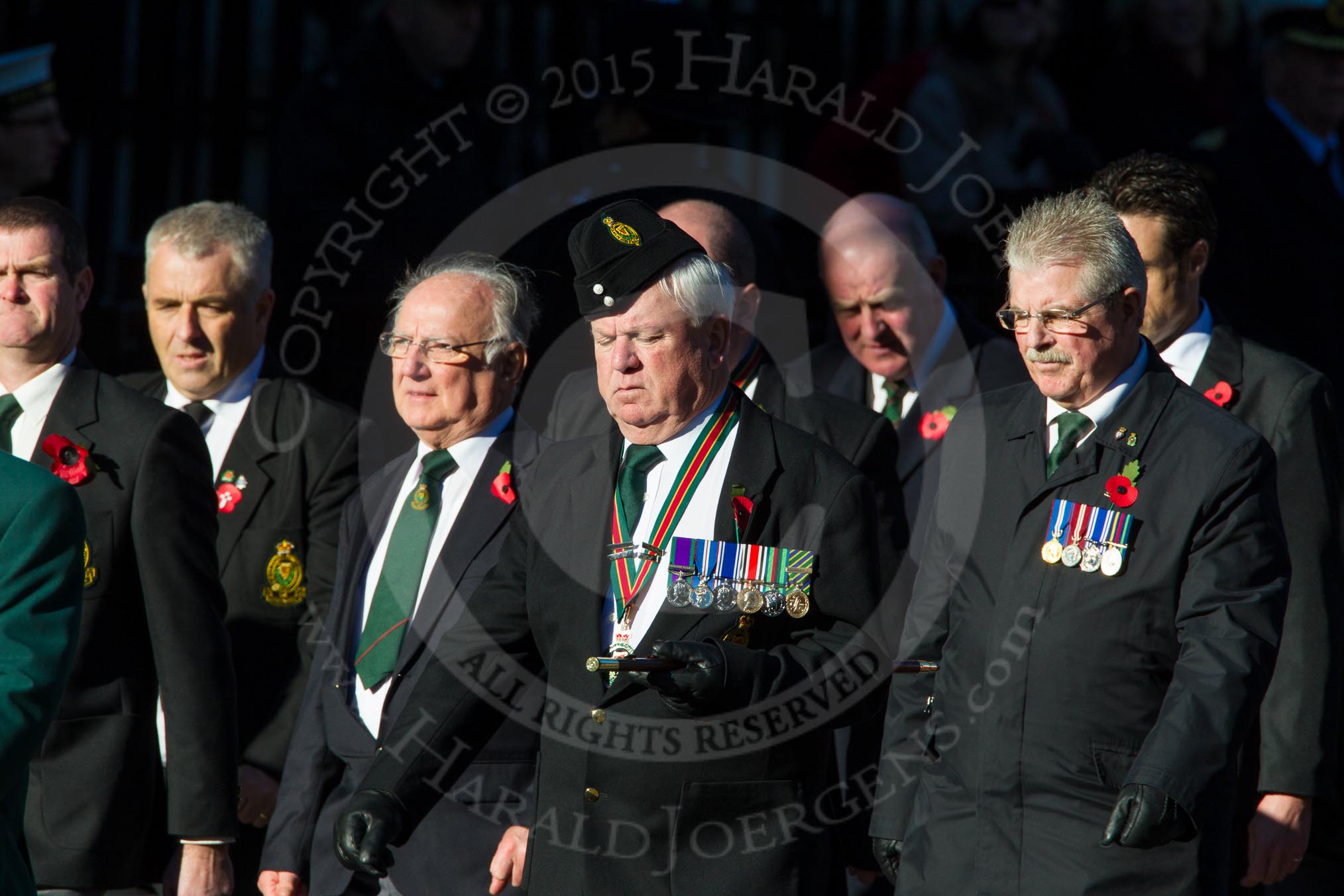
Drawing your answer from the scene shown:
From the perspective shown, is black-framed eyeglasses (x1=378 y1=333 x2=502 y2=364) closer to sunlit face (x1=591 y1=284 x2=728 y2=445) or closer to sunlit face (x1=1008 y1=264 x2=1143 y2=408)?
sunlit face (x1=591 y1=284 x2=728 y2=445)

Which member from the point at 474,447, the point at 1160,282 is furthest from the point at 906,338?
the point at 474,447

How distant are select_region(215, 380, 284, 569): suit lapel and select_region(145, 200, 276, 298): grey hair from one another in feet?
1.12

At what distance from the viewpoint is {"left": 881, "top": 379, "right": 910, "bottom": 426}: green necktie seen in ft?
16.6

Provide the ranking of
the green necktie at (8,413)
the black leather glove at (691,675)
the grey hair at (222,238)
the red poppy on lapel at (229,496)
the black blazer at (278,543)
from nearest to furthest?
the black leather glove at (691,675) < the green necktie at (8,413) < the black blazer at (278,543) < the red poppy on lapel at (229,496) < the grey hair at (222,238)

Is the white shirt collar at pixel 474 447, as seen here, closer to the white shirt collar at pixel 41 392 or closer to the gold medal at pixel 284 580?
the gold medal at pixel 284 580

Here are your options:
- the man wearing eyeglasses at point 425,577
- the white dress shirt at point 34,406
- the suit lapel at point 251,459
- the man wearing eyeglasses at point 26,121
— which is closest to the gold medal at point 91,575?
the white dress shirt at point 34,406

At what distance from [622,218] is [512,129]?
12.3 ft

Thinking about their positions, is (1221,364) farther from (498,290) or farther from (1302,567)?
(498,290)

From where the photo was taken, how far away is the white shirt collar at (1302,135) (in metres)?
6.45

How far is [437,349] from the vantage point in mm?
4211

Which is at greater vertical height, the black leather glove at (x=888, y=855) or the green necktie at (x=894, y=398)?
the green necktie at (x=894, y=398)

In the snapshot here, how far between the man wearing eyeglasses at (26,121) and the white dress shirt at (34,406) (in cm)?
245

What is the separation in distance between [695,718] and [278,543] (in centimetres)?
185

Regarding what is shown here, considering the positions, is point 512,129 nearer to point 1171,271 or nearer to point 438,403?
point 438,403
